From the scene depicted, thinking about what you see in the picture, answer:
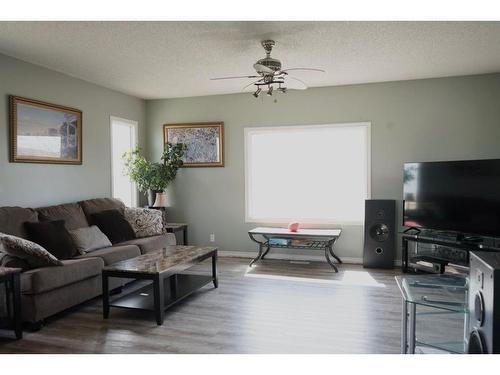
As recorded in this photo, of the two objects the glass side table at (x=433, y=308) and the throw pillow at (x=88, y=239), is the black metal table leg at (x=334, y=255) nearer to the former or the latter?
the glass side table at (x=433, y=308)

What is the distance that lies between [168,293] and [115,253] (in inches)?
29.0

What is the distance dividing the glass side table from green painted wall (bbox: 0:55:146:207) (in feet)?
12.2

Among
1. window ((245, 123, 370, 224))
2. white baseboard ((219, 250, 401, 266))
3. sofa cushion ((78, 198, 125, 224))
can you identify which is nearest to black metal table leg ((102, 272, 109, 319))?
sofa cushion ((78, 198, 125, 224))

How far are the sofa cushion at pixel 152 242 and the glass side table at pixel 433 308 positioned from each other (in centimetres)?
287

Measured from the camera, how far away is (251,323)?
3.23 metres

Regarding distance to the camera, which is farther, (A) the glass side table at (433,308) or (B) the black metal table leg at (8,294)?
(B) the black metal table leg at (8,294)

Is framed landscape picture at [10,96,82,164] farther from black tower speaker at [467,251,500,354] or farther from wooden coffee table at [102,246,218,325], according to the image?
black tower speaker at [467,251,500,354]

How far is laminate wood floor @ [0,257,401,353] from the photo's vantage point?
110 inches

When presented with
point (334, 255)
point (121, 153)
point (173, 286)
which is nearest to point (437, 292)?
point (173, 286)

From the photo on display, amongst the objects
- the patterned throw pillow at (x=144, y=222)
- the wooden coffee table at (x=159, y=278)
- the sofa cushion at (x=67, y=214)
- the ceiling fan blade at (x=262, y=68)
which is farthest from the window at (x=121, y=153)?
the ceiling fan blade at (x=262, y=68)

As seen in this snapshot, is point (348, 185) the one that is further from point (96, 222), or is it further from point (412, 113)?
point (96, 222)

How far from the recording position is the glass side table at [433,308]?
2232 mm

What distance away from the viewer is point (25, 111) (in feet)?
13.3

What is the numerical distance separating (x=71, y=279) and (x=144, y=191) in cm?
271
